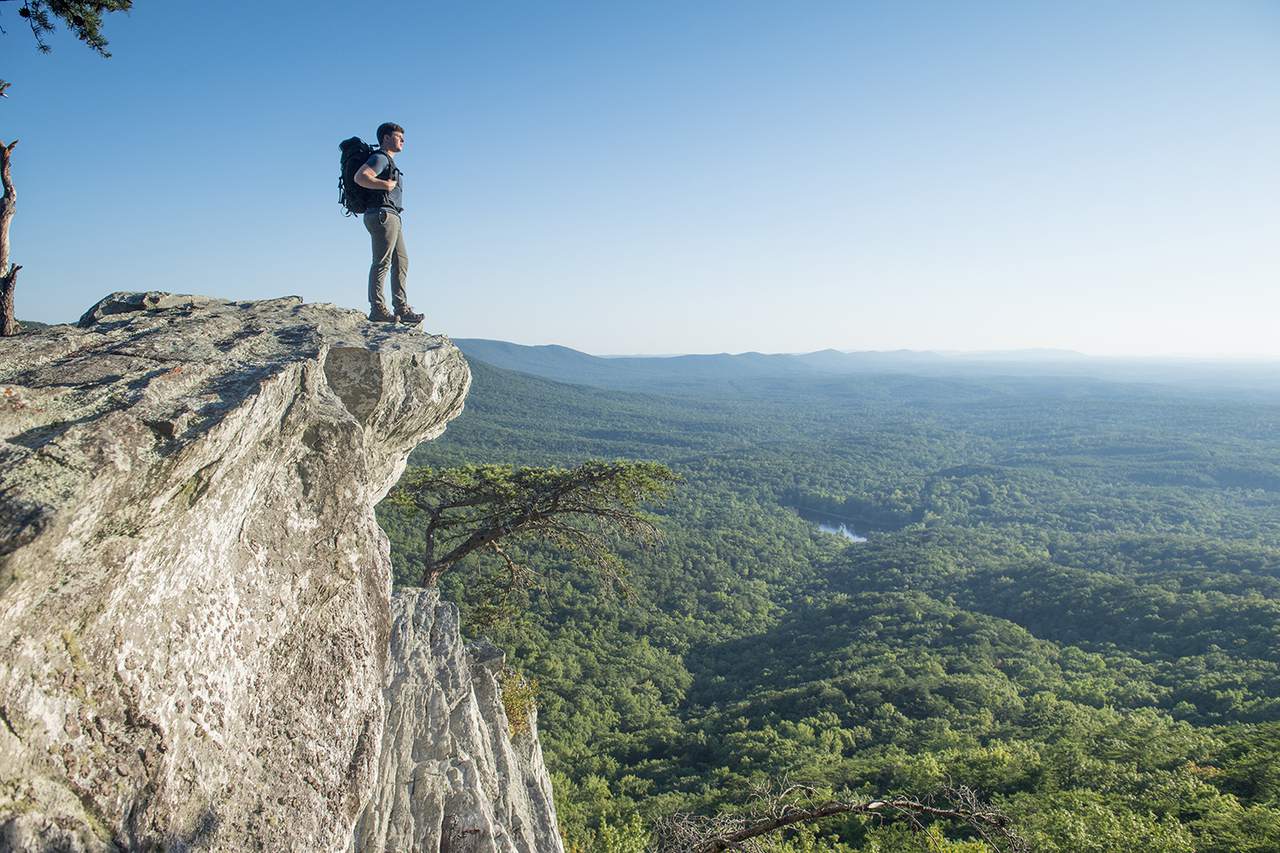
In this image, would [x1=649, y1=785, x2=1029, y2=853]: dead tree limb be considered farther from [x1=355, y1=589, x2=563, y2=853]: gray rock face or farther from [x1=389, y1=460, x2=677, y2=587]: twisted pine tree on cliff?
[x1=389, y1=460, x2=677, y2=587]: twisted pine tree on cliff

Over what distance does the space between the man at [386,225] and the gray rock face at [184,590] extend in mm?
2078

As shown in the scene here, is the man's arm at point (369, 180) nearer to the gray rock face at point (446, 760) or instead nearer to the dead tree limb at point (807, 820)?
the gray rock face at point (446, 760)

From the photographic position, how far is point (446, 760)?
7.74m

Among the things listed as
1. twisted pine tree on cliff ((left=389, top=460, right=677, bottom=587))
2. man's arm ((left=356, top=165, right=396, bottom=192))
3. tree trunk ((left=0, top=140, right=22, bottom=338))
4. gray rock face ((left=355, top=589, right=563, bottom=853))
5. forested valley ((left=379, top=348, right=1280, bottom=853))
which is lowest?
forested valley ((left=379, top=348, right=1280, bottom=853))

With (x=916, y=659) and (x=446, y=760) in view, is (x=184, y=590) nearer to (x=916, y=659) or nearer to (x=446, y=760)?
(x=446, y=760)

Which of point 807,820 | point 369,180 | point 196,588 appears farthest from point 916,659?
point 196,588

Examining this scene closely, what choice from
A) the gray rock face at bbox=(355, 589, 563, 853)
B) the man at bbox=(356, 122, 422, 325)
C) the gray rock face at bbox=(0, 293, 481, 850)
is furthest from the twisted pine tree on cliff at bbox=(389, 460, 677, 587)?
the gray rock face at bbox=(0, 293, 481, 850)

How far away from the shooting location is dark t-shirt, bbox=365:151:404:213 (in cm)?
759

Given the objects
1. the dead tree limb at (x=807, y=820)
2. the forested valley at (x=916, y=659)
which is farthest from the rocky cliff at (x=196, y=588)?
the forested valley at (x=916, y=659)

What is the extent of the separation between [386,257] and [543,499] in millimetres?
5875

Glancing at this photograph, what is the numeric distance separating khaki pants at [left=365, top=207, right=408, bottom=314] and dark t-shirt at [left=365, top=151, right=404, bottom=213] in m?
0.10

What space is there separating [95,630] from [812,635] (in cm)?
5830

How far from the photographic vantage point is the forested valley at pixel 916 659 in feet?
61.2

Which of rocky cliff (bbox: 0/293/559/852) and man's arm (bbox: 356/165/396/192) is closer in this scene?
rocky cliff (bbox: 0/293/559/852)
